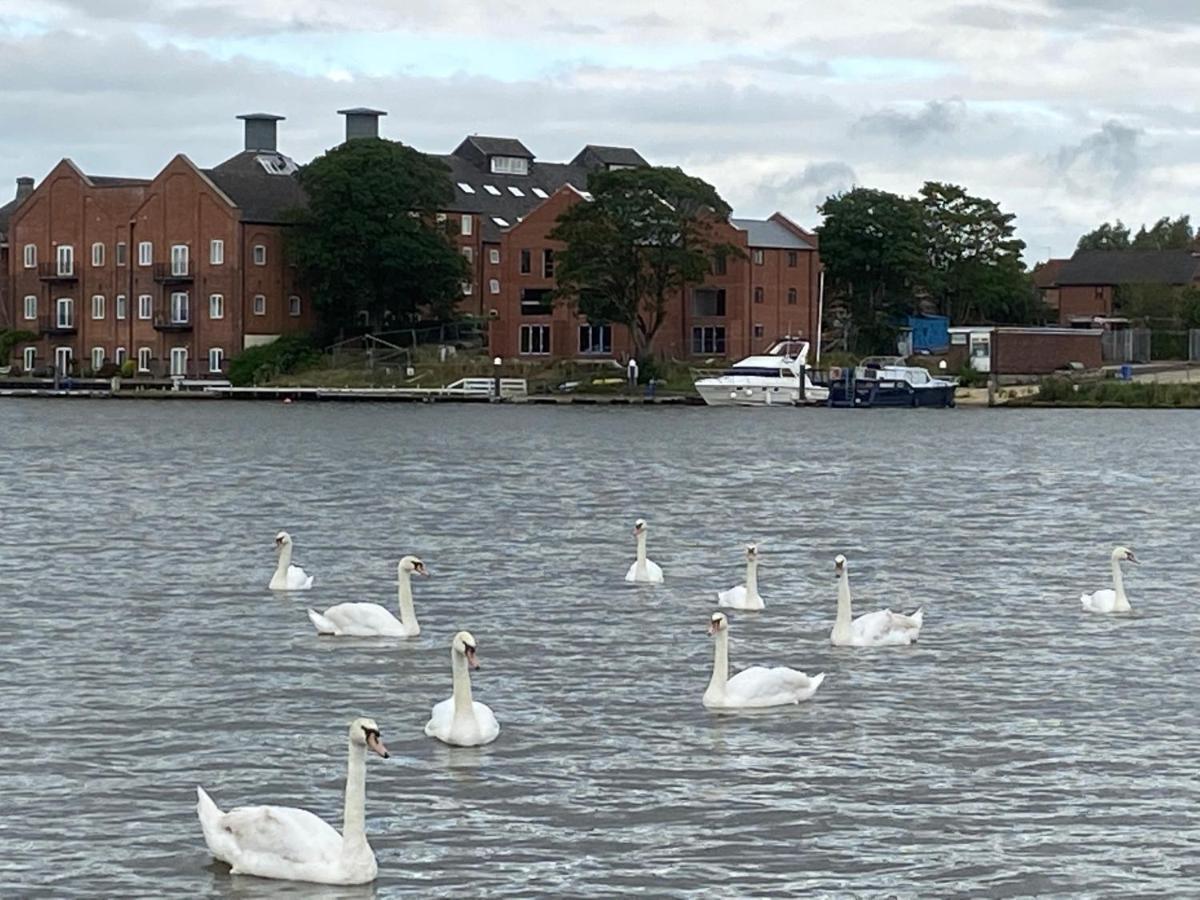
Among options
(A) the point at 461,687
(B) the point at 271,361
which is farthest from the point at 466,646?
(B) the point at 271,361

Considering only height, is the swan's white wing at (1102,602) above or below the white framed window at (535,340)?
Answer: below

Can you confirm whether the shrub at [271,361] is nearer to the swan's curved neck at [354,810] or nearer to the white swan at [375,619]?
the white swan at [375,619]

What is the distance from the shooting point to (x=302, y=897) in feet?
52.7

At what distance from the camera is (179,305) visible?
12838 centimetres

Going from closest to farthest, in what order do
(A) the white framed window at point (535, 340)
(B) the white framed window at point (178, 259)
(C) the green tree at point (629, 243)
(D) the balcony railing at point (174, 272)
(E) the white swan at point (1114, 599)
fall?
(E) the white swan at point (1114, 599) → (C) the green tree at point (629, 243) → (A) the white framed window at point (535, 340) → (D) the balcony railing at point (174, 272) → (B) the white framed window at point (178, 259)

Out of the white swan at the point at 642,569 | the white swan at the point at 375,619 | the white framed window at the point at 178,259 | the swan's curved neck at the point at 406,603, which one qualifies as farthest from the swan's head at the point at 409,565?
the white framed window at the point at 178,259

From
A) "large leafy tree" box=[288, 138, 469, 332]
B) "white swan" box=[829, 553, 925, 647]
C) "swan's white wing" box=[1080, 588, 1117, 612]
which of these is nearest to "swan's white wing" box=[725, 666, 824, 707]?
"white swan" box=[829, 553, 925, 647]

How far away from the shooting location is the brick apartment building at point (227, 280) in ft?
408

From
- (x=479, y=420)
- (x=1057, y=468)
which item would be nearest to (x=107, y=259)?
(x=479, y=420)

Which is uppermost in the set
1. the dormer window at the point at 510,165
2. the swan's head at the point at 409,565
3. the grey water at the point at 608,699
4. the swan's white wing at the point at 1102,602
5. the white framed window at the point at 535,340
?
the dormer window at the point at 510,165

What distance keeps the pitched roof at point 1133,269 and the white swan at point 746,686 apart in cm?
15259

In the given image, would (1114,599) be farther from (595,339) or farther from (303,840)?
(595,339)

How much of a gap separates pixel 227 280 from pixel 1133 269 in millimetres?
78107

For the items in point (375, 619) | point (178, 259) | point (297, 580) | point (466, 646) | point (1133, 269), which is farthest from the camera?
point (1133, 269)
